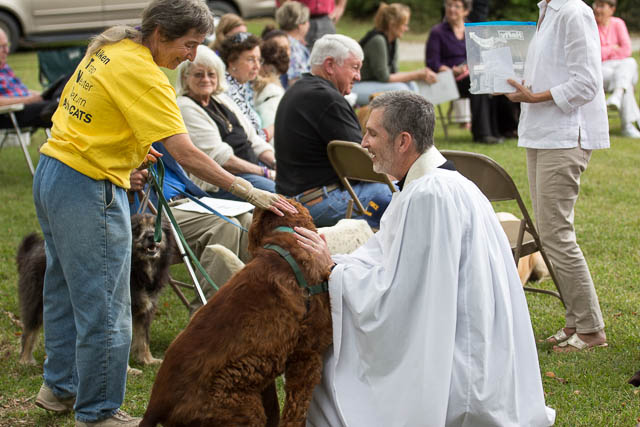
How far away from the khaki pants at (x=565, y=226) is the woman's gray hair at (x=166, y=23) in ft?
7.13

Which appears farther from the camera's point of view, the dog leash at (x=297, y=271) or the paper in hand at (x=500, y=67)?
the paper in hand at (x=500, y=67)

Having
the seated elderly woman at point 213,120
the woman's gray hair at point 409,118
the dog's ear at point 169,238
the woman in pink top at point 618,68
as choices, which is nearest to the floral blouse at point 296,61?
the seated elderly woman at point 213,120

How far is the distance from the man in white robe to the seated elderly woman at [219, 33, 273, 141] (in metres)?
3.96

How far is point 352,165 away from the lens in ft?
16.0

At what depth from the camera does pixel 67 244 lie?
3156mm

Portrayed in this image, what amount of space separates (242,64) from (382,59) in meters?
3.52

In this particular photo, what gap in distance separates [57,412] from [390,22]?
774 centimetres

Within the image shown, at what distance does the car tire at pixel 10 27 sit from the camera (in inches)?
585

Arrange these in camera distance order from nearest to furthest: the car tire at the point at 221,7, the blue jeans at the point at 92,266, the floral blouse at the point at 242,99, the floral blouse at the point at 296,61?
the blue jeans at the point at 92,266 < the floral blouse at the point at 242,99 < the floral blouse at the point at 296,61 < the car tire at the point at 221,7

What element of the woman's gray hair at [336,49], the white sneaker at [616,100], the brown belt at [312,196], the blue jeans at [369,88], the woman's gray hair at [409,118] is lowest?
the white sneaker at [616,100]

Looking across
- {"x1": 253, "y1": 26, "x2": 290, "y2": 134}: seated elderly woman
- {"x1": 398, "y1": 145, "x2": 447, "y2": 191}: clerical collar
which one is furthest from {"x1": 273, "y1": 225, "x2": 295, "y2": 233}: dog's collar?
{"x1": 253, "y1": 26, "x2": 290, "y2": 134}: seated elderly woman

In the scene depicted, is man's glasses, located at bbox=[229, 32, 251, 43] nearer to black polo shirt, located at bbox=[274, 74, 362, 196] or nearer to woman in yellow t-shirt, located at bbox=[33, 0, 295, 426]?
black polo shirt, located at bbox=[274, 74, 362, 196]

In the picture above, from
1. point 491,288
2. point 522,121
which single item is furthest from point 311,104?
point 491,288

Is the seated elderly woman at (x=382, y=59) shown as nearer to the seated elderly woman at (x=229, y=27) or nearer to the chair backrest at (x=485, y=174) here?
the seated elderly woman at (x=229, y=27)
